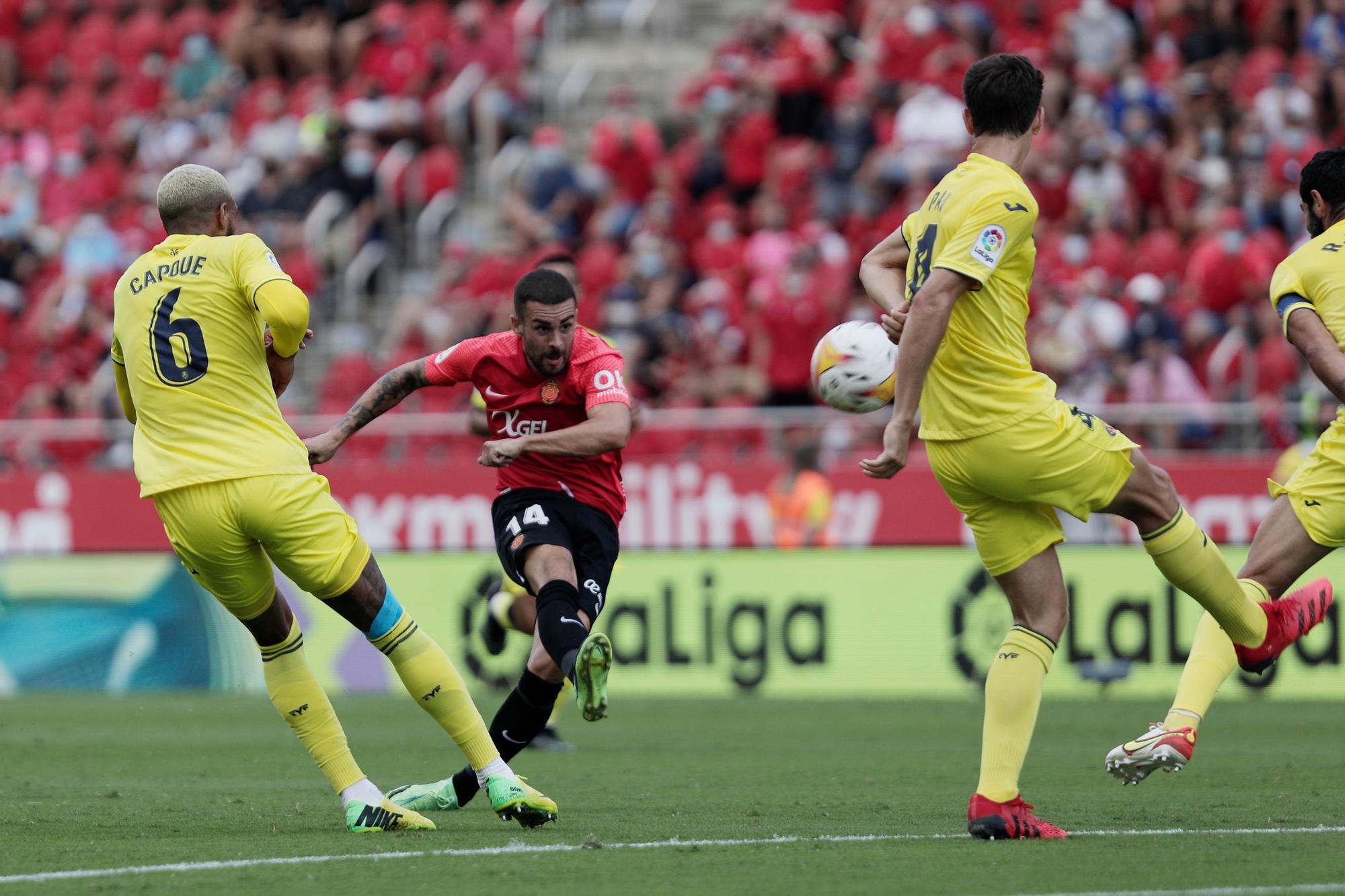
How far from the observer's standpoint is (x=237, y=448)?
23.7 ft

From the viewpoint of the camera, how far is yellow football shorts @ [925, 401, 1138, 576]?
22.2 ft

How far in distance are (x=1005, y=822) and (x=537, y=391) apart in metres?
2.81

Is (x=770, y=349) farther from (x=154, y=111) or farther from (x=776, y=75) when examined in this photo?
(x=154, y=111)

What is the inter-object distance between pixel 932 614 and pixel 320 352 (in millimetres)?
10199

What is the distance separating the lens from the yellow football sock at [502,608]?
11.6m

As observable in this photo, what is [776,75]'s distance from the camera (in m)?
21.6

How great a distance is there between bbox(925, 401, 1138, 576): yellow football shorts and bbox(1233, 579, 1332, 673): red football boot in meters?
1.16

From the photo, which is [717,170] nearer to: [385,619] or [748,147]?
[748,147]

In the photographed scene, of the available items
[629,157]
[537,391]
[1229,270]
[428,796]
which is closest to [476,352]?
[537,391]

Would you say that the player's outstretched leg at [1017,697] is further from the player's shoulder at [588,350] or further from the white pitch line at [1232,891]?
the player's shoulder at [588,350]

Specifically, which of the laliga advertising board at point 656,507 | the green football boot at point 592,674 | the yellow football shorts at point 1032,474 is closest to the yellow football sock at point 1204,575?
the yellow football shorts at point 1032,474

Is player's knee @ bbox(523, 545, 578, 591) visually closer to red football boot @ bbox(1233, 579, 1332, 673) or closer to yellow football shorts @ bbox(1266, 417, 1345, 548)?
red football boot @ bbox(1233, 579, 1332, 673)

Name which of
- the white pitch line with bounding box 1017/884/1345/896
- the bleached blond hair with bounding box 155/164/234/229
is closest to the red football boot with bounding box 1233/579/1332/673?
the white pitch line with bounding box 1017/884/1345/896

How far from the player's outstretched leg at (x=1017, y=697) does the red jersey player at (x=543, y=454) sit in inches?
67.7
